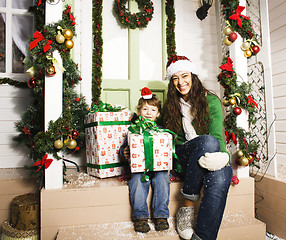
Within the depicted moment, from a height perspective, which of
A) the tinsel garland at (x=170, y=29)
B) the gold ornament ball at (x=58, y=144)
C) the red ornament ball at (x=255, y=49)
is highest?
the tinsel garland at (x=170, y=29)

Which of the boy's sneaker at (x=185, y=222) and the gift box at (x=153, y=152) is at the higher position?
the gift box at (x=153, y=152)

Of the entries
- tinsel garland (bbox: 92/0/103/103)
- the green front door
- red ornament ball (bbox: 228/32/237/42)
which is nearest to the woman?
red ornament ball (bbox: 228/32/237/42)

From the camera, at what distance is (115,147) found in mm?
2004

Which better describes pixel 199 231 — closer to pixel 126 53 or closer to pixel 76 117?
pixel 76 117

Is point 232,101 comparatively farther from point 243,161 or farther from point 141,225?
point 141,225

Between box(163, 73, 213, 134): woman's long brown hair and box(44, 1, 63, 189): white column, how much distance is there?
0.91m

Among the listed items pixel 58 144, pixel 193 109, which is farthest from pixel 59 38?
pixel 193 109

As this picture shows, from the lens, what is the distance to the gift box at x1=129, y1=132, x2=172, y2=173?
1605 mm

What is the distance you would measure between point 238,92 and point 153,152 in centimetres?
99

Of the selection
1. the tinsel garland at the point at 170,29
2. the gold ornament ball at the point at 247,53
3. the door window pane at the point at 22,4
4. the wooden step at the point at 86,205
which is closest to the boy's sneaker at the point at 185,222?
the wooden step at the point at 86,205

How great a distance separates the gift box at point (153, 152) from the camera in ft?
5.27

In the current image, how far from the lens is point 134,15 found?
9.09 feet

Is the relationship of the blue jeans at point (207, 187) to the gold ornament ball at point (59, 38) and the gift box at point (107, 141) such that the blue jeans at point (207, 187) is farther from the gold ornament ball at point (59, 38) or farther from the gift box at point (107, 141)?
the gold ornament ball at point (59, 38)

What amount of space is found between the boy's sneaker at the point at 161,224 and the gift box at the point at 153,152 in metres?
0.34
